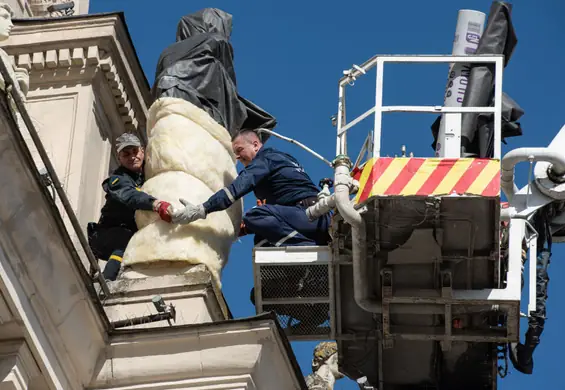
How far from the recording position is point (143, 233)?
65.7ft

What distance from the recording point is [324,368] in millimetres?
21703

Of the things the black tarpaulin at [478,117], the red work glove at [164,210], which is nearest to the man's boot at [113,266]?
the red work glove at [164,210]

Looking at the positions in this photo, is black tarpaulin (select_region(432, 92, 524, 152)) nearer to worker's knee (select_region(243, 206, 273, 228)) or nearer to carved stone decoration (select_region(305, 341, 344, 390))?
worker's knee (select_region(243, 206, 273, 228))

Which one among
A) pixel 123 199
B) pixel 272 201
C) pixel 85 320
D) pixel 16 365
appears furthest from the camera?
pixel 272 201

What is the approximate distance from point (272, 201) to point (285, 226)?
1.89ft

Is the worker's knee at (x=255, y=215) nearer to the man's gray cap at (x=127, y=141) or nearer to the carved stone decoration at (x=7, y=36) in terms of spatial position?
the man's gray cap at (x=127, y=141)

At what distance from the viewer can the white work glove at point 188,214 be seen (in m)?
19.8

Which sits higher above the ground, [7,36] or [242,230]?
[7,36]

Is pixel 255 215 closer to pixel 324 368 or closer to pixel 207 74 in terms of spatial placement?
pixel 324 368

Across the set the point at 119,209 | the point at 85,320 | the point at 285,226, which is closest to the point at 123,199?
the point at 119,209

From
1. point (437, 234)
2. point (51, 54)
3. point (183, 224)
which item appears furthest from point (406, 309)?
point (51, 54)

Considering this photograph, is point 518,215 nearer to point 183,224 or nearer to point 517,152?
point 517,152

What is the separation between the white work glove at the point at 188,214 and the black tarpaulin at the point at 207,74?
2.12 meters

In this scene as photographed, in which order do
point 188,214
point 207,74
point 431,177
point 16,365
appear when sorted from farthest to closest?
1. point 207,74
2. point 188,214
3. point 431,177
4. point 16,365
